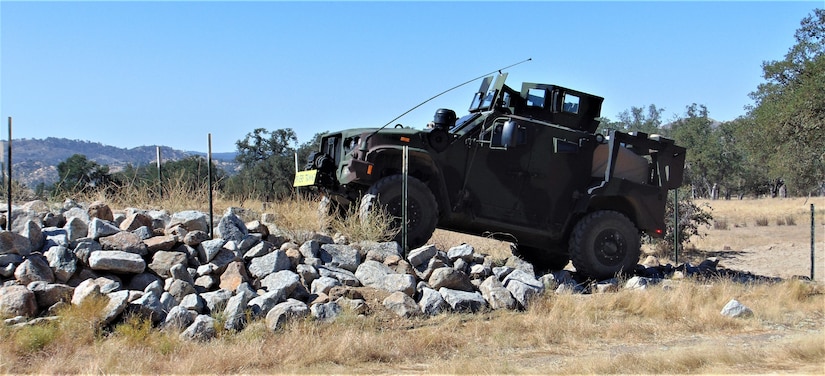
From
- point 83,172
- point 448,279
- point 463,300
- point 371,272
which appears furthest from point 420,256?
point 83,172

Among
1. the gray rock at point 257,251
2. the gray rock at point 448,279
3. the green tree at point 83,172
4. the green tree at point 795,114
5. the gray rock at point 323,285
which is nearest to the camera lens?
the gray rock at point 323,285

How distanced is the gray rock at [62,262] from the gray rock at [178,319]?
1497 mm

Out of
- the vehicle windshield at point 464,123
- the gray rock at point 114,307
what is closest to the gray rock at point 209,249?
the gray rock at point 114,307

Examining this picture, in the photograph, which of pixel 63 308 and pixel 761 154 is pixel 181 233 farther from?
pixel 761 154

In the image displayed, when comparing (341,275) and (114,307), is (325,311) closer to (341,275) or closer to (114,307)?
(341,275)

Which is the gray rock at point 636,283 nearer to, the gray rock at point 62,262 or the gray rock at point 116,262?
the gray rock at point 116,262

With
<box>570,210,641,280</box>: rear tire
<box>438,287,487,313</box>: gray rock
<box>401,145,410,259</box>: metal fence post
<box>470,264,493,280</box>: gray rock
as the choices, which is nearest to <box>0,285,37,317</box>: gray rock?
<box>438,287,487,313</box>: gray rock

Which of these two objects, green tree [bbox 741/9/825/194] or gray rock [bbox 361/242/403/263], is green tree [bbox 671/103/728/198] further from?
gray rock [bbox 361/242/403/263]

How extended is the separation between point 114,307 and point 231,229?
2474 mm

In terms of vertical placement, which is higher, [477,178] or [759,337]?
[477,178]

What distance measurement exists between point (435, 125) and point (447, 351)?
457 centimetres

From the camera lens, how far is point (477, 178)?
11008 mm

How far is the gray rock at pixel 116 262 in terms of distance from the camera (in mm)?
8078

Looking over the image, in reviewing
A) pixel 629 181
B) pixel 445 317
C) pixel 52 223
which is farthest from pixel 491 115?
pixel 52 223
